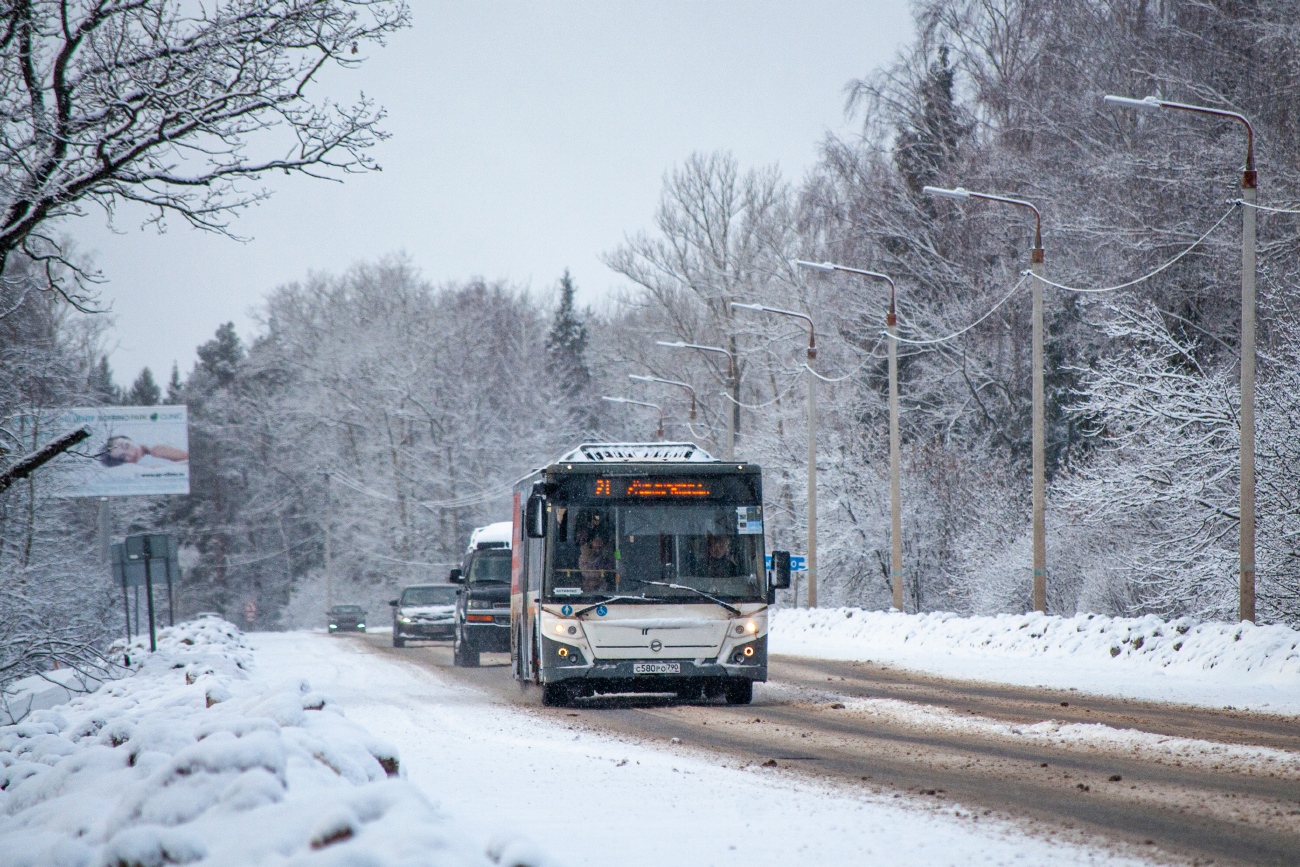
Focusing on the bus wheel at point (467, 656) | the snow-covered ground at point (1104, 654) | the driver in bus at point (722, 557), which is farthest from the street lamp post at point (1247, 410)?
the bus wheel at point (467, 656)

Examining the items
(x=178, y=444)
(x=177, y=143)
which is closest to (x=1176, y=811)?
(x=177, y=143)

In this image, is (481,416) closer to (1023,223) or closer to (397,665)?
(1023,223)

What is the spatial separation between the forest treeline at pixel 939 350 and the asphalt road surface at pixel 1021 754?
27.1 feet

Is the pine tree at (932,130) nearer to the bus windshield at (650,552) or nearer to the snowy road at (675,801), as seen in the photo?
the bus windshield at (650,552)

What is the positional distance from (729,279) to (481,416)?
59.0 ft

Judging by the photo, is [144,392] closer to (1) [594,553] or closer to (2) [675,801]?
(1) [594,553]

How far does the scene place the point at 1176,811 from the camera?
8.74m

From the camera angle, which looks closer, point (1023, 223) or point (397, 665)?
point (397, 665)

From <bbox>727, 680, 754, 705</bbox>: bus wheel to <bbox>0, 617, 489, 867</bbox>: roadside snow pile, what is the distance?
26.7 ft

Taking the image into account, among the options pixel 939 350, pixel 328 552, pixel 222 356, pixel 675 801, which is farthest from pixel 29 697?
pixel 222 356

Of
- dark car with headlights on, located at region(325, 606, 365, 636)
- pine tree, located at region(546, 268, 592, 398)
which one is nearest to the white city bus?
dark car with headlights on, located at region(325, 606, 365, 636)

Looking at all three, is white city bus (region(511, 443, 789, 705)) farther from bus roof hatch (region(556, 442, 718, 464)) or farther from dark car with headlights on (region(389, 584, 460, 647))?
dark car with headlights on (region(389, 584, 460, 647))

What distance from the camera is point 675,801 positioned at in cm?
945

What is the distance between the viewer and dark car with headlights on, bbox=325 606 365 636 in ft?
225
